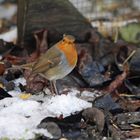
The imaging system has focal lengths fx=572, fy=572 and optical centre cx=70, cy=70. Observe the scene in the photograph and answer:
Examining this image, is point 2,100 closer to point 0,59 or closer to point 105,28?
point 0,59

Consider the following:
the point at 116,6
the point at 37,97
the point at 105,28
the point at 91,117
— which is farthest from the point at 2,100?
the point at 116,6

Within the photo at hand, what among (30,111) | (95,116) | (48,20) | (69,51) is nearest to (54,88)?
(69,51)

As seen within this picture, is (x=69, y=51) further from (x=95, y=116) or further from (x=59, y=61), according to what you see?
(x=95, y=116)

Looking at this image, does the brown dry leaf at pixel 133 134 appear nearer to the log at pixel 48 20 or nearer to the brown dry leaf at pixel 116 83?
the brown dry leaf at pixel 116 83

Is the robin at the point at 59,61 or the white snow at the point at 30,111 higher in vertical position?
the robin at the point at 59,61

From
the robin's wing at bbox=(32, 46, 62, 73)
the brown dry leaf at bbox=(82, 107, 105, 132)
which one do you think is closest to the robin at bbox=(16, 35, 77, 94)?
the robin's wing at bbox=(32, 46, 62, 73)

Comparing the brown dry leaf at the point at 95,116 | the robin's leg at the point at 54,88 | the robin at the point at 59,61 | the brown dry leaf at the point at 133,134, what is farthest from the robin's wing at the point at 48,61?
the brown dry leaf at the point at 133,134
